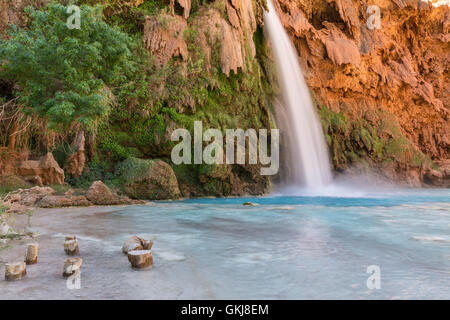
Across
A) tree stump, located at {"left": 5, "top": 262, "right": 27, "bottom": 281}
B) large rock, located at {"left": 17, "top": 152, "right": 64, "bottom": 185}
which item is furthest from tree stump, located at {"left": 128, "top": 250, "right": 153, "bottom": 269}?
large rock, located at {"left": 17, "top": 152, "right": 64, "bottom": 185}

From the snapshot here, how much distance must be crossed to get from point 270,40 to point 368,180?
11000 millimetres

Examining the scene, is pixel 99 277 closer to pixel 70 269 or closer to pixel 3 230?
pixel 70 269

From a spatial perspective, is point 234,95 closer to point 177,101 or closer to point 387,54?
point 177,101

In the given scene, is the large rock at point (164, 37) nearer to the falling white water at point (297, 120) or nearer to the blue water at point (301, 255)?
the falling white water at point (297, 120)

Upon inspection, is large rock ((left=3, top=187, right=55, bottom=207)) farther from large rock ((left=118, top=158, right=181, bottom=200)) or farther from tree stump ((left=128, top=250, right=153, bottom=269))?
tree stump ((left=128, top=250, right=153, bottom=269))

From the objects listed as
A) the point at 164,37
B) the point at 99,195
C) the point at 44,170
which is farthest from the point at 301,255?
the point at 164,37

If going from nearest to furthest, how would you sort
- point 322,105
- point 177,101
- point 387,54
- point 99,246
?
point 99,246 → point 177,101 → point 322,105 → point 387,54

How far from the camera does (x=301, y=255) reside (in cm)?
432

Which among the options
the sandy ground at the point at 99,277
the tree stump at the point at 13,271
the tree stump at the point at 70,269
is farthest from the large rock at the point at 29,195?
the tree stump at the point at 70,269

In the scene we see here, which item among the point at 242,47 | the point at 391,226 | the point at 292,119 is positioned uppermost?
the point at 242,47

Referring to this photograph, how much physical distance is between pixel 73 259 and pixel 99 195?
7.10 metres

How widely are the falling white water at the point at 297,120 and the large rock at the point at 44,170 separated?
10.8 metres

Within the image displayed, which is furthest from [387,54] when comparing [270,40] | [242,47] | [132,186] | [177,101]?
[132,186]

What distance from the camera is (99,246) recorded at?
4.64 m
